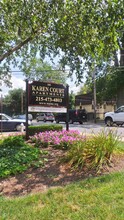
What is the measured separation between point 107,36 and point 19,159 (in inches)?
149

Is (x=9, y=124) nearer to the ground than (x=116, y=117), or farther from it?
nearer to the ground

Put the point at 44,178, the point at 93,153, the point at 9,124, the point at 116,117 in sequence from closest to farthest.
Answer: the point at 44,178 → the point at 93,153 → the point at 9,124 → the point at 116,117

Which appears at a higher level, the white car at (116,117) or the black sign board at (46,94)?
the black sign board at (46,94)

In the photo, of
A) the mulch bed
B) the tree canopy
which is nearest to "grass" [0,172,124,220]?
the mulch bed

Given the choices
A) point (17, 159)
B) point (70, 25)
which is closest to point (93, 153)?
point (17, 159)

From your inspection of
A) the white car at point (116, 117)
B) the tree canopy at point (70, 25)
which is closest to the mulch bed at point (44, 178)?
the tree canopy at point (70, 25)

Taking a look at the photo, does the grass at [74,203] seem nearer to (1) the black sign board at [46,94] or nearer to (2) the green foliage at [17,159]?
(2) the green foliage at [17,159]

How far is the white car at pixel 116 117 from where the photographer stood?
80.0 feet

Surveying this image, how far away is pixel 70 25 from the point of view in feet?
23.7

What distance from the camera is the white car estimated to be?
80.0ft

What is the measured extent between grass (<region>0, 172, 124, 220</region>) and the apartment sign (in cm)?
578

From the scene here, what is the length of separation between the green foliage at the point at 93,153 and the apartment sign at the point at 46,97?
13.6 feet

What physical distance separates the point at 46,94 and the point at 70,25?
4030 millimetres

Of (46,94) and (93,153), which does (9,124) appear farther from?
(93,153)
